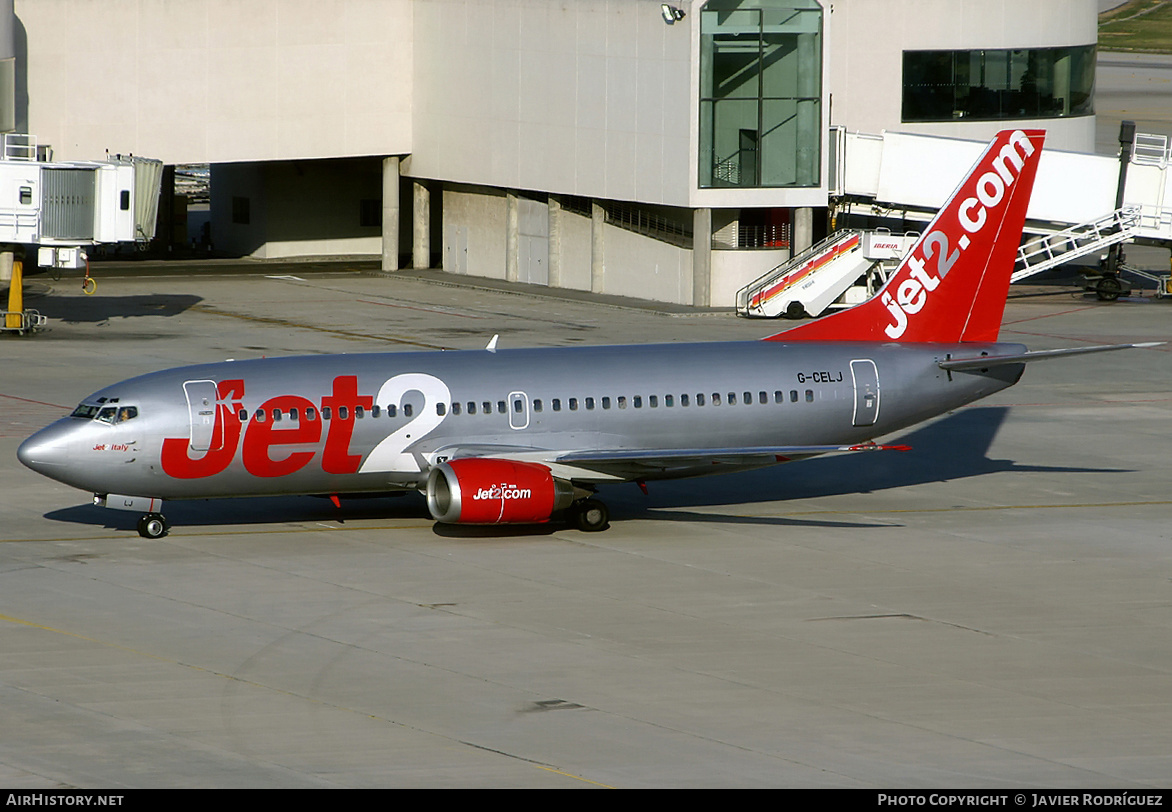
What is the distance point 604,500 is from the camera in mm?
42875

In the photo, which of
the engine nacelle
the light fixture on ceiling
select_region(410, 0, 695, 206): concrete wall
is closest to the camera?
the engine nacelle

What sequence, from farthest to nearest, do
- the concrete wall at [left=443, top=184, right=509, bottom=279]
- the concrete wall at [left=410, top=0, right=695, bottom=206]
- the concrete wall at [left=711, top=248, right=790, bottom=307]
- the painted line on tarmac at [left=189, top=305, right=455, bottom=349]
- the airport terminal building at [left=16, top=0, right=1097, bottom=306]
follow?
the concrete wall at [left=443, top=184, right=509, bottom=279], the concrete wall at [left=711, top=248, right=790, bottom=307], the concrete wall at [left=410, top=0, right=695, bottom=206], the airport terminal building at [left=16, top=0, right=1097, bottom=306], the painted line on tarmac at [left=189, top=305, right=455, bottom=349]

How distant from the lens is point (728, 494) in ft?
144

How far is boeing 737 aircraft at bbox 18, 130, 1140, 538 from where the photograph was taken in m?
37.2

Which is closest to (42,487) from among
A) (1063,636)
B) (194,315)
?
(1063,636)

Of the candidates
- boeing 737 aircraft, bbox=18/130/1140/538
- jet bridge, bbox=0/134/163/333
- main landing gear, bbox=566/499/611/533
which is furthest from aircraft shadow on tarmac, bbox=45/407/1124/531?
jet bridge, bbox=0/134/163/333

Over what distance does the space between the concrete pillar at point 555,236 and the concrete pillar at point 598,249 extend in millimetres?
2436

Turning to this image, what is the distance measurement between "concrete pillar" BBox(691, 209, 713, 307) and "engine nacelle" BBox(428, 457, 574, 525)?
4277 cm

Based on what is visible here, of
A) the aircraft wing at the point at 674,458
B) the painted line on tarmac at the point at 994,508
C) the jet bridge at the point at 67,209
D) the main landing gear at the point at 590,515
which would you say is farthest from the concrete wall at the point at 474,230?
the aircraft wing at the point at 674,458

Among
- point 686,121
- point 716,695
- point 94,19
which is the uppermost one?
point 94,19

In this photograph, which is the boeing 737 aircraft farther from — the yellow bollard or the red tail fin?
the yellow bollard

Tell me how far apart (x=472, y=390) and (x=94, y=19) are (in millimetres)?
53431

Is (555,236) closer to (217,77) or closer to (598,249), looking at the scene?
(598,249)

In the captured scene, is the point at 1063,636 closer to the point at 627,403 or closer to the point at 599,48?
the point at 627,403
